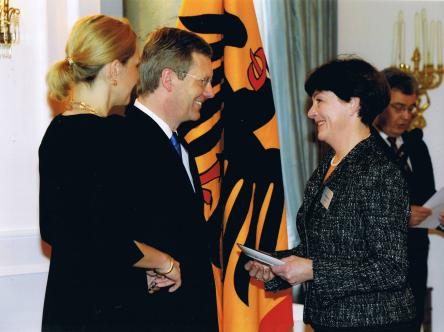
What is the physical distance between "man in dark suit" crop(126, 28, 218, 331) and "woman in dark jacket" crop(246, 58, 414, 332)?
0.27m

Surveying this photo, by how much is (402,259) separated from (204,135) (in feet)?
4.80

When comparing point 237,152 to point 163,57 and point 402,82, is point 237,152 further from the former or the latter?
point 402,82

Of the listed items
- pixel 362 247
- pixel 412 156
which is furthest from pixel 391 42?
pixel 362 247

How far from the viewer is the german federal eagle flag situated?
330 centimetres

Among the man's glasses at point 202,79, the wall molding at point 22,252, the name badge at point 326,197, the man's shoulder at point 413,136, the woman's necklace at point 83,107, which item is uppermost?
the man's glasses at point 202,79

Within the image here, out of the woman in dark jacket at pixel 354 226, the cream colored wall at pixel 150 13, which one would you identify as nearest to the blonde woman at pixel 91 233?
the woman in dark jacket at pixel 354 226

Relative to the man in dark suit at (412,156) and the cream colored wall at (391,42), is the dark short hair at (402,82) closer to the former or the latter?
the man in dark suit at (412,156)

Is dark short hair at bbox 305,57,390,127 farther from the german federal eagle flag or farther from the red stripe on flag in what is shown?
the red stripe on flag

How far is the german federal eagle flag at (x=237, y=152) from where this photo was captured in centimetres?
330

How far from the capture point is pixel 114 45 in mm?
2242

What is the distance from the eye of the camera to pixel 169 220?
2.12 metres

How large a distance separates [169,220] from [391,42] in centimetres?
339

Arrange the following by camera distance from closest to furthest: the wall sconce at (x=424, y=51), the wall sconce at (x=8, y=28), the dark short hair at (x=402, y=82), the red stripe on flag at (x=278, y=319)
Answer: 1. the wall sconce at (x=8, y=28)
2. the red stripe on flag at (x=278, y=319)
3. the dark short hair at (x=402, y=82)
4. the wall sconce at (x=424, y=51)

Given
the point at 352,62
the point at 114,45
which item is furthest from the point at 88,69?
the point at 352,62
